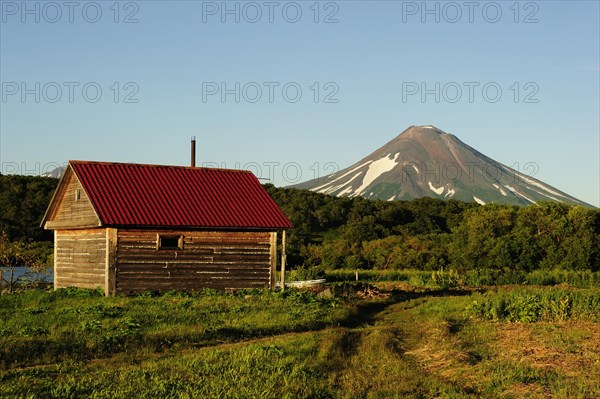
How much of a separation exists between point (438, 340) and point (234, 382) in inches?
275

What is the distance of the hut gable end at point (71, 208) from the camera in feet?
109

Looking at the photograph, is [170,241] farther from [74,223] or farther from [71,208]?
[71,208]

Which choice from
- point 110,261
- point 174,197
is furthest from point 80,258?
point 174,197

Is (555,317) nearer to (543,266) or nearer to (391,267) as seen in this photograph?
(543,266)

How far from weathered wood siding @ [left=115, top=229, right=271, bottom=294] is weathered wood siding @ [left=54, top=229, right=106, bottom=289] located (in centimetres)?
111

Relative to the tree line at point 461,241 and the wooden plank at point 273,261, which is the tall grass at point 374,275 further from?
the wooden plank at point 273,261

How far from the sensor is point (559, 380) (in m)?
14.2

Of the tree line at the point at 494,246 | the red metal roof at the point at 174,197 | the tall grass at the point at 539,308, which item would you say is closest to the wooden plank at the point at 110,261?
the red metal roof at the point at 174,197

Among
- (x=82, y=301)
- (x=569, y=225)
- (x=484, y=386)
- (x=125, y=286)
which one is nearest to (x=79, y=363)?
(x=484, y=386)

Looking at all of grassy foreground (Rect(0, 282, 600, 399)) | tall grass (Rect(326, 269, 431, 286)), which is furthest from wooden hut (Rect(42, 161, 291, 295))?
tall grass (Rect(326, 269, 431, 286))

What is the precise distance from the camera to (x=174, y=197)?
34.6 m

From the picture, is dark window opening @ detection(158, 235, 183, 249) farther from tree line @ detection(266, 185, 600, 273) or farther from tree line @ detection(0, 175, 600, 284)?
tree line @ detection(266, 185, 600, 273)

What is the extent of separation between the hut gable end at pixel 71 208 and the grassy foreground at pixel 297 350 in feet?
19.6

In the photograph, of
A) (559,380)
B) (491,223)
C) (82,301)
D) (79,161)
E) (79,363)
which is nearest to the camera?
(559,380)
